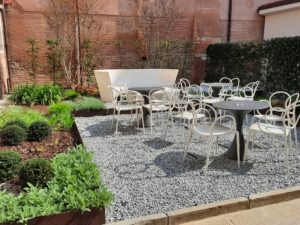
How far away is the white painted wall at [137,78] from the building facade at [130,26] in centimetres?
169

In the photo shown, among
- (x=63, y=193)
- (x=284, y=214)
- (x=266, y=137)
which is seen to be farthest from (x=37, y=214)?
(x=266, y=137)

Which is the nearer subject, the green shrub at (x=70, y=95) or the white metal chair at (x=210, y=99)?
the white metal chair at (x=210, y=99)

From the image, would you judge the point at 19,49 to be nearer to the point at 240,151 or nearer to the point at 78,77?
the point at 78,77

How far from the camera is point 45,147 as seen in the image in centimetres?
409

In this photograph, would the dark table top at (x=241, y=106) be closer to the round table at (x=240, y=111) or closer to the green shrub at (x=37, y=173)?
the round table at (x=240, y=111)

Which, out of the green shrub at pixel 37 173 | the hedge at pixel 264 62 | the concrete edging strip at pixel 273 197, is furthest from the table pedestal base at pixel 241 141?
the hedge at pixel 264 62

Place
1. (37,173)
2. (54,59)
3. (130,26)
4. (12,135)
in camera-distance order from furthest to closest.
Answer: (130,26)
(54,59)
(12,135)
(37,173)

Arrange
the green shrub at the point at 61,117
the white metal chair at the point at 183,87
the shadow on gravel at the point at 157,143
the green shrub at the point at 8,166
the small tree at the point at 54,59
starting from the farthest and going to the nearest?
1. the small tree at the point at 54,59
2. the white metal chair at the point at 183,87
3. the green shrub at the point at 61,117
4. the shadow on gravel at the point at 157,143
5. the green shrub at the point at 8,166

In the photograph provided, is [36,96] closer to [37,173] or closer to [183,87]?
[183,87]

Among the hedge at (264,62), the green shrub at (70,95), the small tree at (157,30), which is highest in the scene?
the small tree at (157,30)

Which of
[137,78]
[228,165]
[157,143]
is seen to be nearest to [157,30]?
[137,78]

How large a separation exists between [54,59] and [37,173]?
6605 mm

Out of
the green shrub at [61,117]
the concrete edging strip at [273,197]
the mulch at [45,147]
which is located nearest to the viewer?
the concrete edging strip at [273,197]

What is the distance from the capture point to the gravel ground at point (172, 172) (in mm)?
2703
